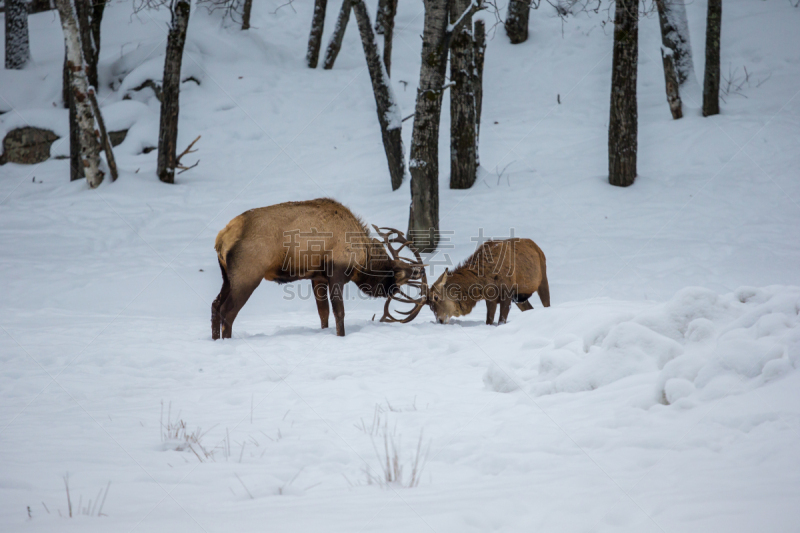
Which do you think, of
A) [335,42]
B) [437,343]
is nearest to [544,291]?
[437,343]

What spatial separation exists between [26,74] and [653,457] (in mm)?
21152

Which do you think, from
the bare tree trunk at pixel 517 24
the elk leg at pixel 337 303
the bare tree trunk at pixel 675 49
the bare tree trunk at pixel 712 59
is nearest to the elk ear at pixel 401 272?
the elk leg at pixel 337 303

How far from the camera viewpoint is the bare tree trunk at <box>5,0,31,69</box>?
17453 millimetres

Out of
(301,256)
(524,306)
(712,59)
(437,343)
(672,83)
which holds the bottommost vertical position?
(524,306)

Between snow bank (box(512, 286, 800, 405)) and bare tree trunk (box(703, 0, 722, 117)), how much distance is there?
10.7m

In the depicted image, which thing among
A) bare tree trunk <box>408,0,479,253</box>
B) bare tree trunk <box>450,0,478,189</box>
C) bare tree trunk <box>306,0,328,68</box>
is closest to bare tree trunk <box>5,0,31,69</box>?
bare tree trunk <box>306,0,328,68</box>

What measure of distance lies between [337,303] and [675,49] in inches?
452

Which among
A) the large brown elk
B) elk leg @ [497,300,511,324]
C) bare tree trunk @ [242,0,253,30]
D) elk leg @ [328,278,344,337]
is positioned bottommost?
elk leg @ [497,300,511,324]

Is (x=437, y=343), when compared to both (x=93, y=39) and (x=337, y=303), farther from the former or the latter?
(x=93, y=39)

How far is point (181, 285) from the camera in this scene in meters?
9.25

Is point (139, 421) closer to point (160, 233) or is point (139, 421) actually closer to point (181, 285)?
point (181, 285)

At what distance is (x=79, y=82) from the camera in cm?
1183

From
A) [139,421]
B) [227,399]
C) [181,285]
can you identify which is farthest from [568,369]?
[181,285]

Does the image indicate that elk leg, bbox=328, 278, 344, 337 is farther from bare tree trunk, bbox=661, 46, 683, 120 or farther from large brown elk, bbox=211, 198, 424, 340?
bare tree trunk, bbox=661, 46, 683, 120
